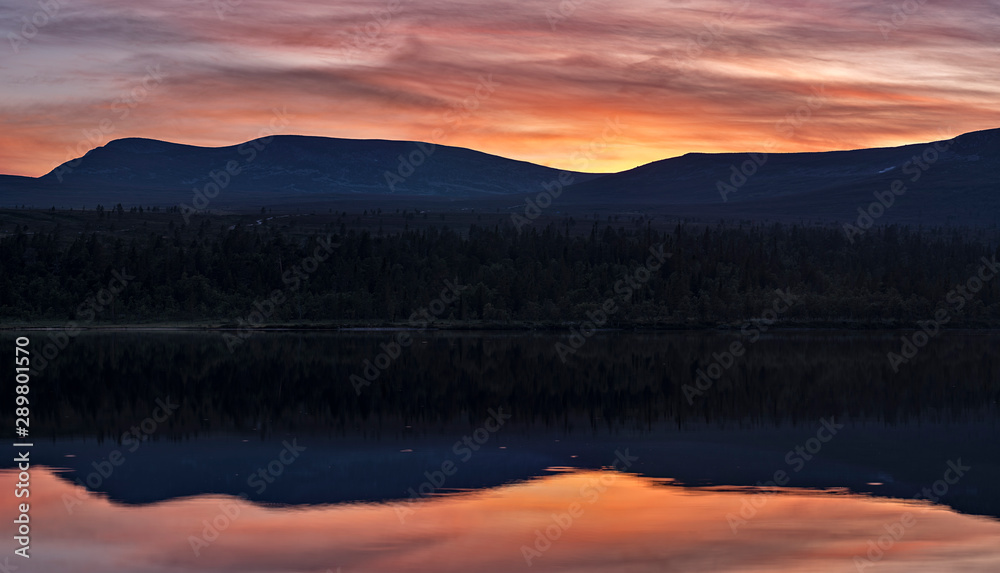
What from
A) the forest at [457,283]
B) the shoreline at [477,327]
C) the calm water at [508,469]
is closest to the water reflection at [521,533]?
the calm water at [508,469]

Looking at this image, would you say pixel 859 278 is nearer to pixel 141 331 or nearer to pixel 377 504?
pixel 141 331

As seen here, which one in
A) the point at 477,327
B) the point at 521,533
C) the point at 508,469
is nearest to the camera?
the point at 521,533

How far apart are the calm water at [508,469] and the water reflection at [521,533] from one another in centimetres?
7

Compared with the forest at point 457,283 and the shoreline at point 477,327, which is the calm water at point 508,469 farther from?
the forest at point 457,283

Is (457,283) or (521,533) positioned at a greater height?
(457,283)

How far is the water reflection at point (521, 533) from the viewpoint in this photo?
18469 millimetres

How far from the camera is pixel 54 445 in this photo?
3092 cm

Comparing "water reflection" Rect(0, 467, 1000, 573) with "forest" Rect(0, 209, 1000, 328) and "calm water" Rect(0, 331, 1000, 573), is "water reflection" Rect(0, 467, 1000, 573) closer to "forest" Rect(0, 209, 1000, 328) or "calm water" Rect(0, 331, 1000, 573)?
"calm water" Rect(0, 331, 1000, 573)

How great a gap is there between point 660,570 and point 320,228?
163m

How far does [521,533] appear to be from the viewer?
2062 centimetres

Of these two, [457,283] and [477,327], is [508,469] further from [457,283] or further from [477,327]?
[457,283]

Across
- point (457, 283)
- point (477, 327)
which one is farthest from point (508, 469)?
point (457, 283)

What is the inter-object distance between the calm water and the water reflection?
71mm

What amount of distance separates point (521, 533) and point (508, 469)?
7096mm
